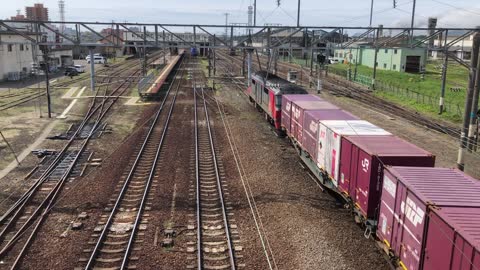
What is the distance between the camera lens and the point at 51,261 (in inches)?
482

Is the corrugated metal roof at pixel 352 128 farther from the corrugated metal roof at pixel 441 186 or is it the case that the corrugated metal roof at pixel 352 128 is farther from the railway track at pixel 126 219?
the railway track at pixel 126 219

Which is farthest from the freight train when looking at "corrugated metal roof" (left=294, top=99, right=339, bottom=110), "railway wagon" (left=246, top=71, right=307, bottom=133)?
"railway wagon" (left=246, top=71, right=307, bottom=133)

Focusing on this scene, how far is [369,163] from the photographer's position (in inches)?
492

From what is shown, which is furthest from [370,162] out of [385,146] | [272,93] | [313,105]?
[272,93]

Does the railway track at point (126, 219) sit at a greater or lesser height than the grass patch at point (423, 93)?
lesser

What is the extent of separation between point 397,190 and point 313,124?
854 cm

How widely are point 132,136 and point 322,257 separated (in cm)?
1841

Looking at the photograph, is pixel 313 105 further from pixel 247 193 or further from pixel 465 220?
pixel 465 220

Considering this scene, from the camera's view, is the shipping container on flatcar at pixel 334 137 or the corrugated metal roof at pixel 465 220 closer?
the corrugated metal roof at pixel 465 220

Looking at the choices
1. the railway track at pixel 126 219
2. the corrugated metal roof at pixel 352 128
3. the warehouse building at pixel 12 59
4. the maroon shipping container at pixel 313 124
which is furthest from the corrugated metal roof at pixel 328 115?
the warehouse building at pixel 12 59

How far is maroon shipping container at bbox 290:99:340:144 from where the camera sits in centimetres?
2139

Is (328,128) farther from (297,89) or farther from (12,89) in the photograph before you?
(12,89)

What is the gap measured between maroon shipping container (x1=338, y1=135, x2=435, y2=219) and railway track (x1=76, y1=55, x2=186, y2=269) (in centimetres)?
655

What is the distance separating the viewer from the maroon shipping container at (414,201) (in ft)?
30.3
